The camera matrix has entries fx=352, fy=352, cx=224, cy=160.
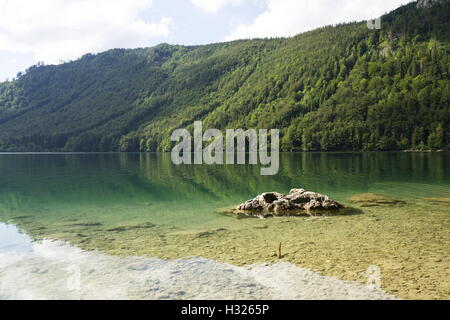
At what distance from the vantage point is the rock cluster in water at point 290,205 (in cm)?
2420

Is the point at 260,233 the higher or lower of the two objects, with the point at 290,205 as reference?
lower

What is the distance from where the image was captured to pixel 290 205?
2489 centimetres

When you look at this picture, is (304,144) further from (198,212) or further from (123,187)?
(198,212)

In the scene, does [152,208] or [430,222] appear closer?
[430,222]

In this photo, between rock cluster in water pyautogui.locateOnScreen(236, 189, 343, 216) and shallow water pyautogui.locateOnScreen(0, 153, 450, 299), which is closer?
shallow water pyautogui.locateOnScreen(0, 153, 450, 299)

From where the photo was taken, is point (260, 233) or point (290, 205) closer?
point (260, 233)

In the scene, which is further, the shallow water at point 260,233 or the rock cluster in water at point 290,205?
the rock cluster in water at point 290,205

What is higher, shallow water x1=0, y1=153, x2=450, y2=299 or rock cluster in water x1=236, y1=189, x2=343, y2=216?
rock cluster in water x1=236, y1=189, x2=343, y2=216

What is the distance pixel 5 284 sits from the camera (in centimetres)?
1173

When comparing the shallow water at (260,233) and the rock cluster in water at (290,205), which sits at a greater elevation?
the rock cluster in water at (290,205)

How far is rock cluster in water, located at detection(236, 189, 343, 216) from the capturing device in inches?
953
